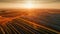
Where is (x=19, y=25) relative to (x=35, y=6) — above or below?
below

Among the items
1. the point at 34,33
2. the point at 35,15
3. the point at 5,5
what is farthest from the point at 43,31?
the point at 5,5

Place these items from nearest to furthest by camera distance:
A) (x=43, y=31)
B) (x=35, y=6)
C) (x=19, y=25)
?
(x=43, y=31) < (x=19, y=25) < (x=35, y=6)

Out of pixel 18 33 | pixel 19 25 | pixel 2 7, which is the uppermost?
pixel 2 7

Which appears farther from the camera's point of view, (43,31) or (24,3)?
(24,3)

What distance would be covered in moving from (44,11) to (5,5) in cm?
110

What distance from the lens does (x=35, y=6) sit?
337 cm

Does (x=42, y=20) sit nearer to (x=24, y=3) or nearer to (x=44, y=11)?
(x=44, y=11)

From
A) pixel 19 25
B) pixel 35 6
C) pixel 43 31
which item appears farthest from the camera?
pixel 35 6

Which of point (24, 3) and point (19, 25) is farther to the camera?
point (24, 3)

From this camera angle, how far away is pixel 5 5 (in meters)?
3.40

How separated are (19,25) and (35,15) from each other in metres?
0.52

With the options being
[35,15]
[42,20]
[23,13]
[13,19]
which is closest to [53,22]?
[42,20]

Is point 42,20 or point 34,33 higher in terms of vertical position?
point 42,20

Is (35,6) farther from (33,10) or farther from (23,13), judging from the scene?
(23,13)
